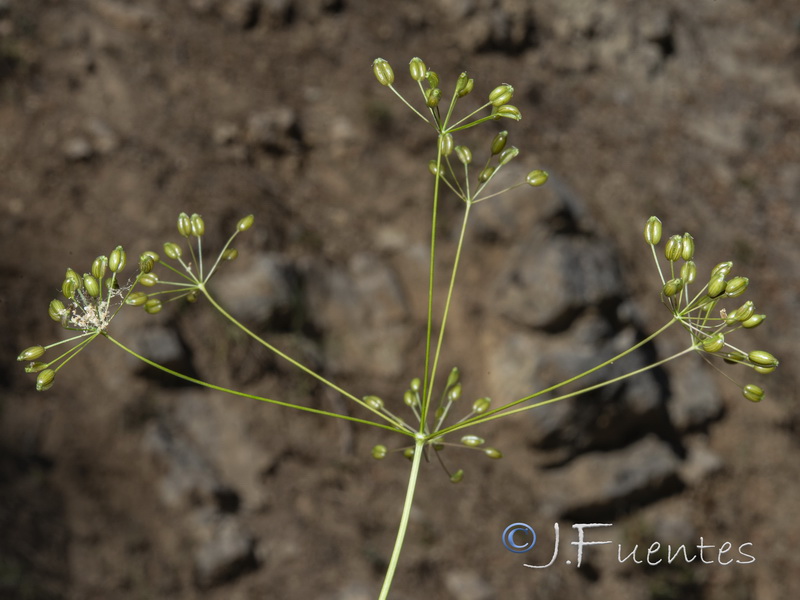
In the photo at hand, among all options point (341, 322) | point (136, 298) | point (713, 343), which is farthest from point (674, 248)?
point (341, 322)

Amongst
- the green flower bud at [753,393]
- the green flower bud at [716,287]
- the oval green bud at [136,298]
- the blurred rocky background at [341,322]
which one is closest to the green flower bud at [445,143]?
the green flower bud at [716,287]

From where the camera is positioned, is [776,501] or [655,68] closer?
[776,501]

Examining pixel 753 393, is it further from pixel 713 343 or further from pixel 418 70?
pixel 418 70

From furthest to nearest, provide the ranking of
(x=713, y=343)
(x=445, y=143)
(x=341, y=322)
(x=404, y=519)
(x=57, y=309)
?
(x=341, y=322)
(x=445, y=143)
(x=57, y=309)
(x=713, y=343)
(x=404, y=519)

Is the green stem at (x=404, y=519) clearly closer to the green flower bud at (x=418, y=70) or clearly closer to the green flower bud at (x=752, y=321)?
the green flower bud at (x=752, y=321)

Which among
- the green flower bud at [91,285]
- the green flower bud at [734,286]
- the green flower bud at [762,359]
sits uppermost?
the green flower bud at [91,285]

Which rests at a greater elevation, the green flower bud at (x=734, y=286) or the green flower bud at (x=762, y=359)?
the green flower bud at (x=734, y=286)

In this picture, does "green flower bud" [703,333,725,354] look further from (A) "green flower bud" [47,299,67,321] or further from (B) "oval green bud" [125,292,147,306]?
(A) "green flower bud" [47,299,67,321]

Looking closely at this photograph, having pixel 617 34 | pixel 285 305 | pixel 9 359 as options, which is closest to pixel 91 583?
pixel 9 359

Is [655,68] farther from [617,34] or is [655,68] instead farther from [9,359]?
[9,359]
